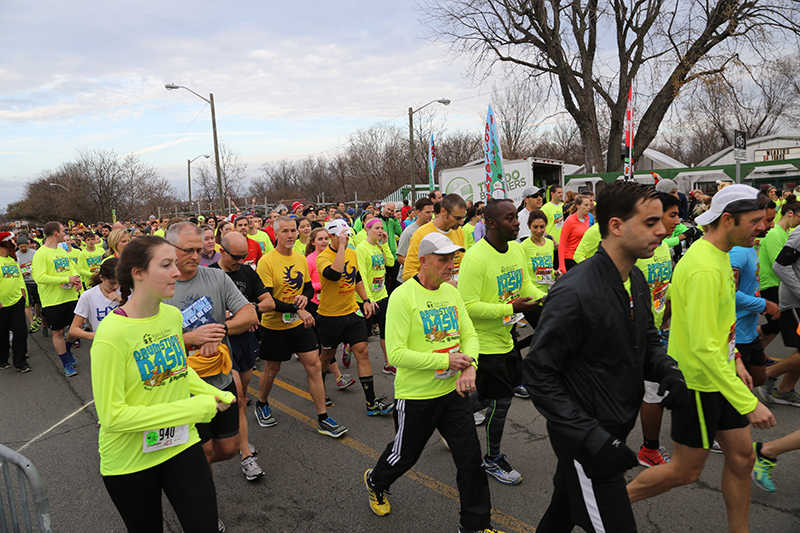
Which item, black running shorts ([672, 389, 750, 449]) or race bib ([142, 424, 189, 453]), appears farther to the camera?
black running shorts ([672, 389, 750, 449])

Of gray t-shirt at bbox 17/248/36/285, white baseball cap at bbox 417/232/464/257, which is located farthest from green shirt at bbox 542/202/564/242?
gray t-shirt at bbox 17/248/36/285

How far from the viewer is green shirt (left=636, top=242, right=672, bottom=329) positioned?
4.20m

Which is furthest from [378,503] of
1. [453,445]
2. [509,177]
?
[509,177]

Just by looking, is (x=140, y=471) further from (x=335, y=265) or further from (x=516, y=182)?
(x=516, y=182)

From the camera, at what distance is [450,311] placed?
3.22 m

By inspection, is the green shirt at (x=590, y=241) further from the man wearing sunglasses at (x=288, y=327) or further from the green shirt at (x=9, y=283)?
the green shirt at (x=9, y=283)

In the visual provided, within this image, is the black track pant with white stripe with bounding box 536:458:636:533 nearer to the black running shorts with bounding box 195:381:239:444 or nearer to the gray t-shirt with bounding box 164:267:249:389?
the black running shorts with bounding box 195:381:239:444

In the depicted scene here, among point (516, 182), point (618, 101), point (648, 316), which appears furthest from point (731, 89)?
point (648, 316)

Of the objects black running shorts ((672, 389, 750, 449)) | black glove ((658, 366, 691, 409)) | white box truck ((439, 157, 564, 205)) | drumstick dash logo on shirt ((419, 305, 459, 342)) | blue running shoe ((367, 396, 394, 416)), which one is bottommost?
blue running shoe ((367, 396, 394, 416))

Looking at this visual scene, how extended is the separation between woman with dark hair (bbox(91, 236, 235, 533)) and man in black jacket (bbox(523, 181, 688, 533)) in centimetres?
159

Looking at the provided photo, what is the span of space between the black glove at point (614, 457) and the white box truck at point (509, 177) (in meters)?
17.9

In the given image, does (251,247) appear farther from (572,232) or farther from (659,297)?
(659,297)

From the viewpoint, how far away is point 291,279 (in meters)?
5.03

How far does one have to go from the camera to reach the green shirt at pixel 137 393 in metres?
2.26
